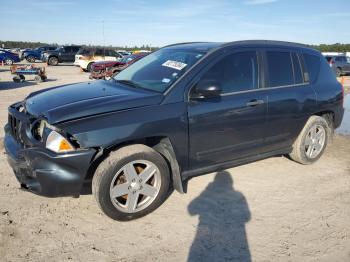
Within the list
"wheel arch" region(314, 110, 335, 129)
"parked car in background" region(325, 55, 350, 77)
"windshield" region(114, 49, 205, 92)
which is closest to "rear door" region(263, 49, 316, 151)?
"wheel arch" region(314, 110, 335, 129)

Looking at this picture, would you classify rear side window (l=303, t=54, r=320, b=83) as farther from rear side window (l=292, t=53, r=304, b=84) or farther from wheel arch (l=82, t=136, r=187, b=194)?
wheel arch (l=82, t=136, r=187, b=194)

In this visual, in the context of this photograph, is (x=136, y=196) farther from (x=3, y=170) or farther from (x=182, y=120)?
(x=3, y=170)

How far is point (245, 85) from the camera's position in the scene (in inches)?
166

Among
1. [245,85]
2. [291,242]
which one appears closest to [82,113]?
[245,85]

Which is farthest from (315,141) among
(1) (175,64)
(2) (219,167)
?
(1) (175,64)

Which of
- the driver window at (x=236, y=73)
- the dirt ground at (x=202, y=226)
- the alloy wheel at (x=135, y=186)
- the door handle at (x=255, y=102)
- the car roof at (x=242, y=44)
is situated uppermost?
the car roof at (x=242, y=44)

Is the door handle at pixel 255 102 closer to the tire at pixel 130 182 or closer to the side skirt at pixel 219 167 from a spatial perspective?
the side skirt at pixel 219 167

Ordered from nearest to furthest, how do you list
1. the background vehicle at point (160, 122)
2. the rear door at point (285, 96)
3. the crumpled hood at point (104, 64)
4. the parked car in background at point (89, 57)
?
the background vehicle at point (160, 122) → the rear door at point (285, 96) → the crumpled hood at point (104, 64) → the parked car in background at point (89, 57)

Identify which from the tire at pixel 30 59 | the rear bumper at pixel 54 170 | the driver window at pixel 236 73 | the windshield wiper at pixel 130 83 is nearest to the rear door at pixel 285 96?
the driver window at pixel 236 73

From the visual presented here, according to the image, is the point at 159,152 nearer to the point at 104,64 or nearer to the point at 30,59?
the point at 104,64

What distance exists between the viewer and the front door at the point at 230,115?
379 cm

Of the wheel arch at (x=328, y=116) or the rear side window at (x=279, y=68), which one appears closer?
the rear side window at (x=279, y=68)

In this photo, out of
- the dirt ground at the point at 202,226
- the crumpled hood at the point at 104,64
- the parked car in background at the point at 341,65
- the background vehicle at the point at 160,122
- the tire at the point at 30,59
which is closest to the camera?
the dirt ground at the point at 202,226

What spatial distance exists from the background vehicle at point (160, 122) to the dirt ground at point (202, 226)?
34 cm
